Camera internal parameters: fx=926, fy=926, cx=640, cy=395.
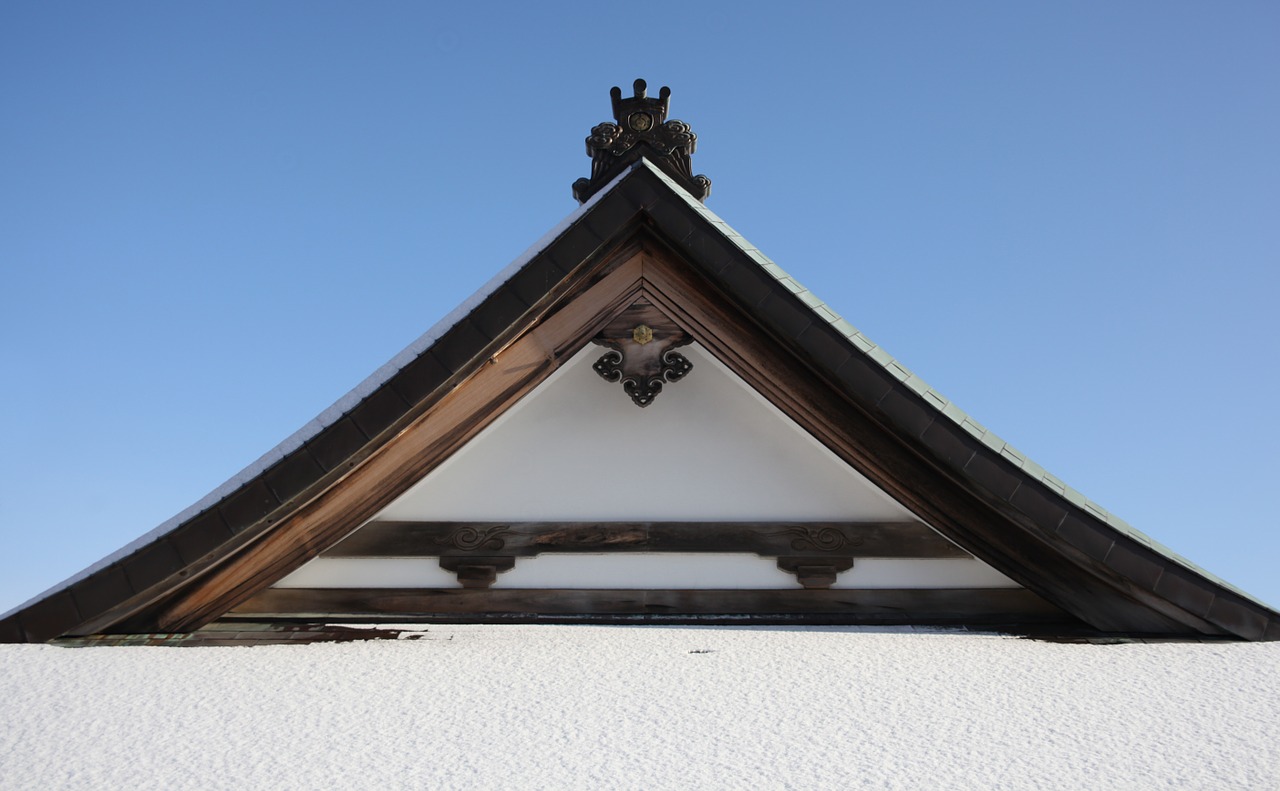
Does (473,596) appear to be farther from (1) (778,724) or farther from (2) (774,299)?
(2) (774,299)

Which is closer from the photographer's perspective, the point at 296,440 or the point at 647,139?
the point at 296,440

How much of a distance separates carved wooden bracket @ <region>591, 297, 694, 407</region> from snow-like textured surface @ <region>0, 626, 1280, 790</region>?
970 millimetres

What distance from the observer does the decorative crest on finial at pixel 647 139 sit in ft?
14.0

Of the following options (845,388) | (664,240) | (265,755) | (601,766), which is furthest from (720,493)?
(265,755)

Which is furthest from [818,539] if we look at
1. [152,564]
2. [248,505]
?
[152,564]

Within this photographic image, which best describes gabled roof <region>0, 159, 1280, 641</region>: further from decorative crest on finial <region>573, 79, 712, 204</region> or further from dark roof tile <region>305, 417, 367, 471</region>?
decorative crest on finial <region>573, 79, 712, 204</region>

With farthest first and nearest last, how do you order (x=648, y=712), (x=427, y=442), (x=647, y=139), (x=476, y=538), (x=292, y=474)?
(x=647, y=139) < (x=476, y=538) < (x=427, y=442) < (x=292, y=474) < (x=648, y=712)

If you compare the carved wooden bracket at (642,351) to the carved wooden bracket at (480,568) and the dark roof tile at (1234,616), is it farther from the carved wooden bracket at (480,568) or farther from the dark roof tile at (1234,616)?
the dark roof tile at (1234,616)

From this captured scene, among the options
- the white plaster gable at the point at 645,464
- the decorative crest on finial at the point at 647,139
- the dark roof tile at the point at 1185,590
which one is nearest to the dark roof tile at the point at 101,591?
the white plaster gable at the point at 645,464

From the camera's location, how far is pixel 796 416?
3.62m

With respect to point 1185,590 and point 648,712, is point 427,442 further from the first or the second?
point 1185,590

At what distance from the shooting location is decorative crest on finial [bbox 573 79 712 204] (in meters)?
4.27

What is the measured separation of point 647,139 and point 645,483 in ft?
5.28

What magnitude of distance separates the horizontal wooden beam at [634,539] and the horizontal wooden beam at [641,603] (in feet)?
0.52
